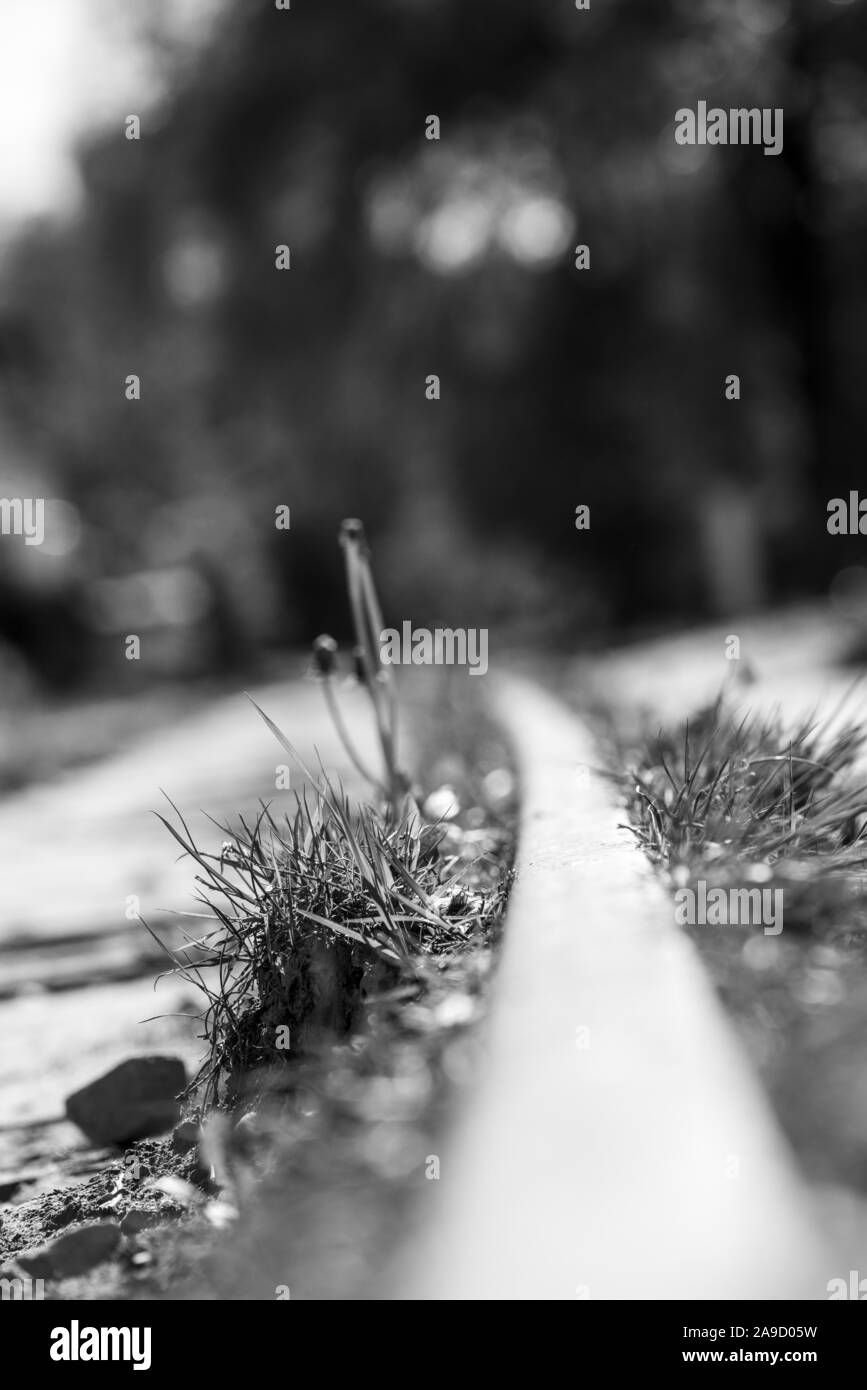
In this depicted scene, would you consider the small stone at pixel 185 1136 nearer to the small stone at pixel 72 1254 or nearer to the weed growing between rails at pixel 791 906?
the small stone at pixel 72 1254

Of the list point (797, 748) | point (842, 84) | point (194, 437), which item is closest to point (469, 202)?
point (842, 84)

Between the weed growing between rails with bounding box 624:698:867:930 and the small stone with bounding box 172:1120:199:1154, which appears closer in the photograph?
the weed growing between rails with bounding box 624:698:867:930

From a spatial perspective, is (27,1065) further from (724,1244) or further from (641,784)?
(724,1244)

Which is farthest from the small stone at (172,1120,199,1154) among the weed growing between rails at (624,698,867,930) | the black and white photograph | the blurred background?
the blurred background

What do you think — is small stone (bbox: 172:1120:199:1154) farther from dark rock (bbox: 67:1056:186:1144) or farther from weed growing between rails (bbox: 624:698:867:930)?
weed growing between rails (bbox: 624:698:867:930)

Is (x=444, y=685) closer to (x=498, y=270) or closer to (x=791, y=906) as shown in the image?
(x=791, y=906)

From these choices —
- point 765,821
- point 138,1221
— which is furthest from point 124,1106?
point 765,821

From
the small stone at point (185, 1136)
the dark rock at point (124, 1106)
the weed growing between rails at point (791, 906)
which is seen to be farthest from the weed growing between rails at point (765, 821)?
the dark rock at point (124, 1106)
